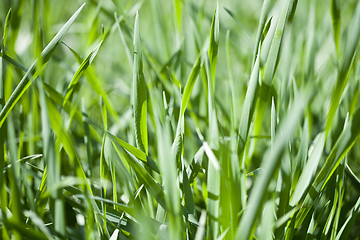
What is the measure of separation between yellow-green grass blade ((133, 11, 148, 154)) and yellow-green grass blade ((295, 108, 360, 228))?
193 millimetres

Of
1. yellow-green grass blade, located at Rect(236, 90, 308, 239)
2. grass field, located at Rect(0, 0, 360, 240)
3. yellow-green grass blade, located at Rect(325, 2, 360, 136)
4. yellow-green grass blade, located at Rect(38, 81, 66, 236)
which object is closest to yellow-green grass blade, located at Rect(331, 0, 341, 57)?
grass field, located at Rect(0, 0, 360, 240)

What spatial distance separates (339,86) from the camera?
348 millimetres

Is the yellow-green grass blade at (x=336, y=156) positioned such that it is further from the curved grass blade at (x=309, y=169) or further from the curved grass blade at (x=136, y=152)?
the curved grass blade at (x=136, y=152)

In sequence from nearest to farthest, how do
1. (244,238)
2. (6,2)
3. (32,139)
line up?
1. (244,238)
2. (32,139)
3. (6,2)

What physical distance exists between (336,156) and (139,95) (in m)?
0.22

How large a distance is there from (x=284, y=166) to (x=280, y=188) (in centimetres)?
3

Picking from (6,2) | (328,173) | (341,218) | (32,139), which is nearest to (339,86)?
(328,173)

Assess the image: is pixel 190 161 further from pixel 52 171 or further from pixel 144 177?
pixel 52 171

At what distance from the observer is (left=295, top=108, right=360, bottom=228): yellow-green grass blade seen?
327mm

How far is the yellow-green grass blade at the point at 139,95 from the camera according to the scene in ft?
1.40

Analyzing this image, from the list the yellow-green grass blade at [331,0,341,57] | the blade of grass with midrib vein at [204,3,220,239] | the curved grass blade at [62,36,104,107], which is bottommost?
the blade of grass with midrib vein at [204,3,220,239]

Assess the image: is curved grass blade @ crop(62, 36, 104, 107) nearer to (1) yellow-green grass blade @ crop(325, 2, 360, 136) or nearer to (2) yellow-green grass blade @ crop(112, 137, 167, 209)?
(2) yellow-green grass blade @ crop(112, 137, 167, 209)

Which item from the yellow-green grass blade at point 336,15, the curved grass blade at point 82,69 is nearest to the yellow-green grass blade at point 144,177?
the curved grass blade at point 82,69

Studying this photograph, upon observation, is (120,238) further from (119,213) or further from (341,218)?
(341,218)
